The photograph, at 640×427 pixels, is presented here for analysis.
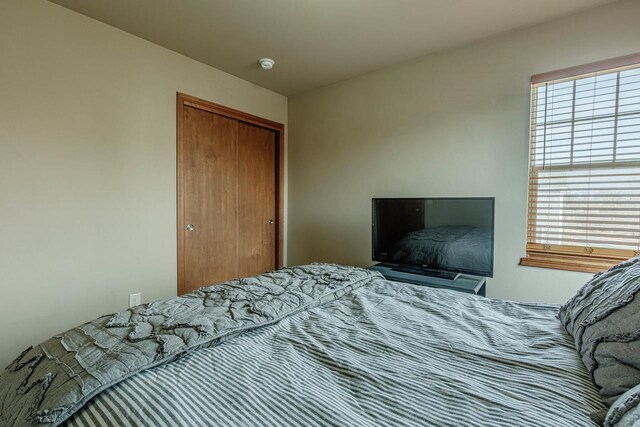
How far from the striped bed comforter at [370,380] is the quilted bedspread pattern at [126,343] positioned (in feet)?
0.11

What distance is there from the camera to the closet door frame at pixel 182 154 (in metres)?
2.83

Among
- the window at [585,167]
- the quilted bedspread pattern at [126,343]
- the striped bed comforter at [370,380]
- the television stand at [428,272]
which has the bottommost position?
the television stand at [428,272]

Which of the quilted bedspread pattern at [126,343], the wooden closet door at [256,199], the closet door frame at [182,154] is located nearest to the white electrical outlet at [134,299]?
the closet door frame at [182,154]

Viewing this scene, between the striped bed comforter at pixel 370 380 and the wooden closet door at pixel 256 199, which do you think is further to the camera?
the wooden closet door at pixel 256 199

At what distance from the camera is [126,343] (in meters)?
0.89

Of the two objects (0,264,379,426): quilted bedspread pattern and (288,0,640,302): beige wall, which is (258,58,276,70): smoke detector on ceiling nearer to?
(288,0,640,302): beige wall

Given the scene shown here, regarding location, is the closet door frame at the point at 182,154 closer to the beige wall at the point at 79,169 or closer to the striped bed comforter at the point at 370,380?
the beige wall at the point at 79,169

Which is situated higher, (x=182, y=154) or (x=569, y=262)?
(x=182, y=154)

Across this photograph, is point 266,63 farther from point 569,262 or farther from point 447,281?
point 569,262

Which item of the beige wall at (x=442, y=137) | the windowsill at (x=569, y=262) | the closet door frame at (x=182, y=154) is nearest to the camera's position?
the windowsill at (x=569, y=262)

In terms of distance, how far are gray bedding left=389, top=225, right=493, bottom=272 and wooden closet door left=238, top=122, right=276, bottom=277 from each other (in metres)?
1.66

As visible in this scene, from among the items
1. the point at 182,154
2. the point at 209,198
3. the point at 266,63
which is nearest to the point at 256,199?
the point at 209,198

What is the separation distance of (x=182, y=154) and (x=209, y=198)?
1.62 ft

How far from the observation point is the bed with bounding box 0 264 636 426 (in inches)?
26.2
